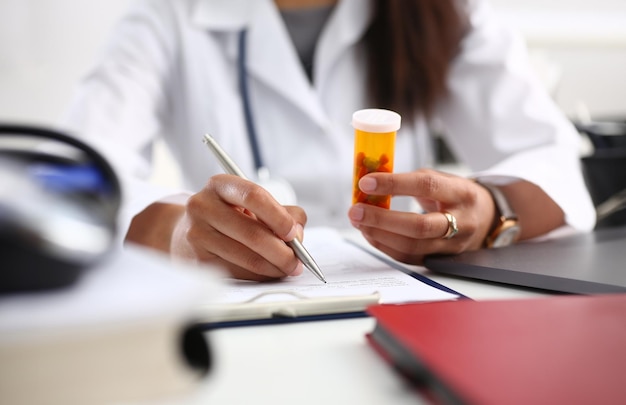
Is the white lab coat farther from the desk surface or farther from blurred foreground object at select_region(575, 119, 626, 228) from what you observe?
the desk surface

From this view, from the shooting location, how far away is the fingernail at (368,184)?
57 cm

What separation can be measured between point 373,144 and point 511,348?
0.27m

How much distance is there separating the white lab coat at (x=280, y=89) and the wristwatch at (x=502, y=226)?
271mm

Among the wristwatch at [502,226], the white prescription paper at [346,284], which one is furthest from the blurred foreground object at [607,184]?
the white prescription paper at [346,284]

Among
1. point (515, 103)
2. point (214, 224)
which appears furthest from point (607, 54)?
point (214, 224)

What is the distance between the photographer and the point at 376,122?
0.55m

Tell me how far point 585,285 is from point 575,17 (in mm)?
1714

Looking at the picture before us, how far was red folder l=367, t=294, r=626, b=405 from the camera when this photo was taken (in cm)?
29

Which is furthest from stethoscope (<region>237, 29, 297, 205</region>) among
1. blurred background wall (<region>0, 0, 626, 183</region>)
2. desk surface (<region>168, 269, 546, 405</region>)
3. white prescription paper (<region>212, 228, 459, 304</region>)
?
blurred background wall (<region>0, 0, 626, 183</region>)

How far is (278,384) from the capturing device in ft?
1.10

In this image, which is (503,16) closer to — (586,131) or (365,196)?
(586,131)

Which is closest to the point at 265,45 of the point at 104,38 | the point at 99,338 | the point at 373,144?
the point at 373,144

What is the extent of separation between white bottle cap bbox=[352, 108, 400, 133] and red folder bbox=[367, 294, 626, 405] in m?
0.19

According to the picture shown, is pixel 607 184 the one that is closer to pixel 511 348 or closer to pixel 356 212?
pixel 356 212
